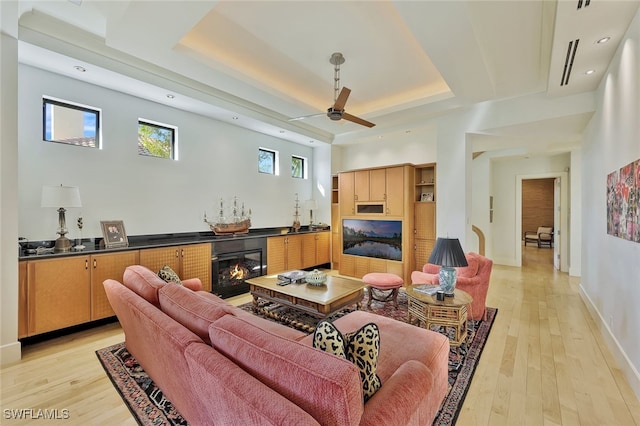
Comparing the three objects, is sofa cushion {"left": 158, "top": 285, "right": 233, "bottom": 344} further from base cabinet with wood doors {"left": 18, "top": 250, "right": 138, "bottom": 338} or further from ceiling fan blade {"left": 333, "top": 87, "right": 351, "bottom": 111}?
ceiling fan blade {"left": 333, "top": 87, "right": 351, "bottom": 111}

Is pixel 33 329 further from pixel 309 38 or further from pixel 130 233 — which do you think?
pixel 309 38

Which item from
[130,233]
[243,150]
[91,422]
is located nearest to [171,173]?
[130,233]

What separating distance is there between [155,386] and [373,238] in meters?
4.35

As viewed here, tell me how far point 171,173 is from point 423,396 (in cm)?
447

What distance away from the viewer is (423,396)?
53.3 inches

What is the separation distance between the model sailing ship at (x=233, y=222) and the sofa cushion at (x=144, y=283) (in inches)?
85.3

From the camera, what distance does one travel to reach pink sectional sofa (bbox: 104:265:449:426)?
994 mm

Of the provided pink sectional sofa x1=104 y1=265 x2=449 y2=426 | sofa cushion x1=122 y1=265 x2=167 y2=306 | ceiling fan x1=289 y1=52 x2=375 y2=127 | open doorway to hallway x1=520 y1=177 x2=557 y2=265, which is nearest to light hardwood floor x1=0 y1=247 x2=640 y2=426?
pink sectional sofa x1=104 y1=265 x2=449 y2=426

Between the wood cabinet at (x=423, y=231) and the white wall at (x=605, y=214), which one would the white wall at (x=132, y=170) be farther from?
the white wall at (x=605, y=214)

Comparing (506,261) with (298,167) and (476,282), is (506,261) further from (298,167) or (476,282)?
(298,167)

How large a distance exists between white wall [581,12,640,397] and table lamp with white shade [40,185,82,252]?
5.31m

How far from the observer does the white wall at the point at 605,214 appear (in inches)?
88.5

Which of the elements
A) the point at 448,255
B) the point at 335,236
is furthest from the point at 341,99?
the point at 335,236

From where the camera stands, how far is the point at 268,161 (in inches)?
238
